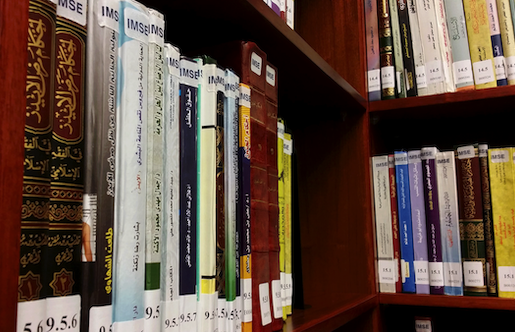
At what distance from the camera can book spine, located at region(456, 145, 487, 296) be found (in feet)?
3.29

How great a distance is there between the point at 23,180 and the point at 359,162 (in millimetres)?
942

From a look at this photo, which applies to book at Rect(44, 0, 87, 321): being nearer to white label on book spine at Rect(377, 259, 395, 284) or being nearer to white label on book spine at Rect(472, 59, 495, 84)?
white label on book spine at Rect(377, 259, 395, 284)

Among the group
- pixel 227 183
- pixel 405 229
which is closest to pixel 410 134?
pixel 405 229

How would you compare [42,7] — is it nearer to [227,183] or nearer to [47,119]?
[47,119]

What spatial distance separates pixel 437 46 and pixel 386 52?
0.12 metres

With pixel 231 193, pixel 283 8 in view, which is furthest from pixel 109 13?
pixel 283 8

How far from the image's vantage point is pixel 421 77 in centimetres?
113

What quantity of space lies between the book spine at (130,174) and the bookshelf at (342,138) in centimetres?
30

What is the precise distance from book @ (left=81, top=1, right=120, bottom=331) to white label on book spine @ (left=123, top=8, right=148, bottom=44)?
2 centimetres

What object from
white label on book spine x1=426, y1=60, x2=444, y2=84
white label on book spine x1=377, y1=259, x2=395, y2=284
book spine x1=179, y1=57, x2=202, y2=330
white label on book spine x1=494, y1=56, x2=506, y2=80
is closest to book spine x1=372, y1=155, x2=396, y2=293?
white label on book spine x1=377, y1=259, x2=395, y2=284

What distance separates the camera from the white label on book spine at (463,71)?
1.09m

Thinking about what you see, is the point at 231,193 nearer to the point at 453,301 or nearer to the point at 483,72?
the point at 453,301

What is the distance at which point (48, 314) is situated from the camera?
0.34 m

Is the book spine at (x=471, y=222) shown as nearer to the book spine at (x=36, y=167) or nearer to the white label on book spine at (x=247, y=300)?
the white label on book spine at (x=247, y=300)
